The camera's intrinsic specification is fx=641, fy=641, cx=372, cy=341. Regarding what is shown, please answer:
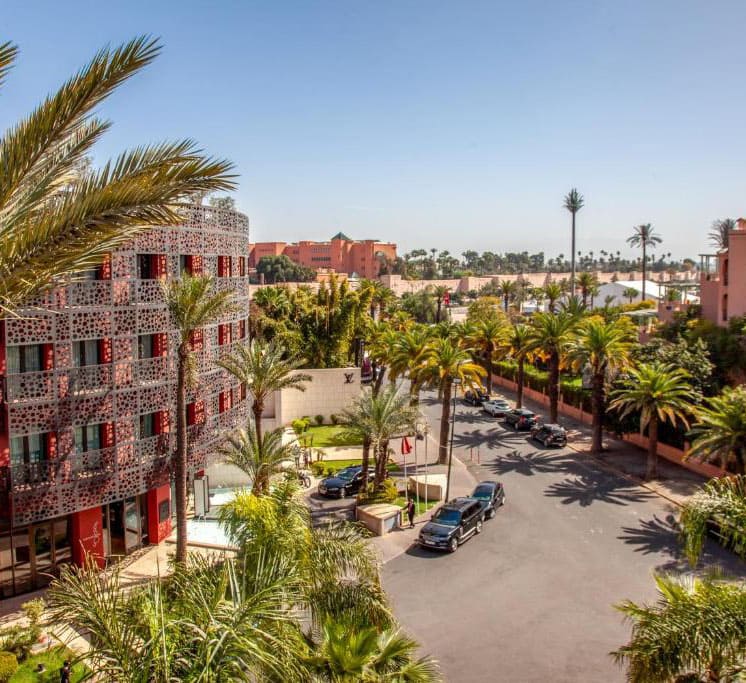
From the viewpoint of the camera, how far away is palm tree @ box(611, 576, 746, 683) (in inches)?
368

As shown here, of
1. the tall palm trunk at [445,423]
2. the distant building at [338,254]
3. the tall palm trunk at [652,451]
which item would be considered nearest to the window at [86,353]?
the tall palm trunk at [445,423]

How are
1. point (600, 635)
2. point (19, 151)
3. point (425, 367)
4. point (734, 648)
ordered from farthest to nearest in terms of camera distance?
1. point (425, 367)
2. point (600, 635)
3. point (734, 648)
4. point (19, 151)

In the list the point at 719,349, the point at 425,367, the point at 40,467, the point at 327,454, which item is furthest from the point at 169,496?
the point at 719,349

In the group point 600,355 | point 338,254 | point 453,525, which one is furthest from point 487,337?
point 338,254

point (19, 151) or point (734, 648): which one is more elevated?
point (19, 151)

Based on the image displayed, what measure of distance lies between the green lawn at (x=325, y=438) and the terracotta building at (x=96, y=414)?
12.3 m

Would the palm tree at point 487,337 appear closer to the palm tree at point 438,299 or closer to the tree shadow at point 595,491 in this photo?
the tree shadow at point 595,491

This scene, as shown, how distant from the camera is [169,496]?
2392 centimetres

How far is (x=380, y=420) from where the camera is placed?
86.4 ft

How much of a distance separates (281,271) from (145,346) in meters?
130

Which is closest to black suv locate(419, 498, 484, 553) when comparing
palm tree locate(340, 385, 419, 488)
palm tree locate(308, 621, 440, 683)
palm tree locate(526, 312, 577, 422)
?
palm tree locate(340, 385, 419, 488)

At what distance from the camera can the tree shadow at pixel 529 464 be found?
3139 cm

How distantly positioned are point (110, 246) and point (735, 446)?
21682mm

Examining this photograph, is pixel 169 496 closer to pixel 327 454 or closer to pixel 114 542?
pixel 114 542
